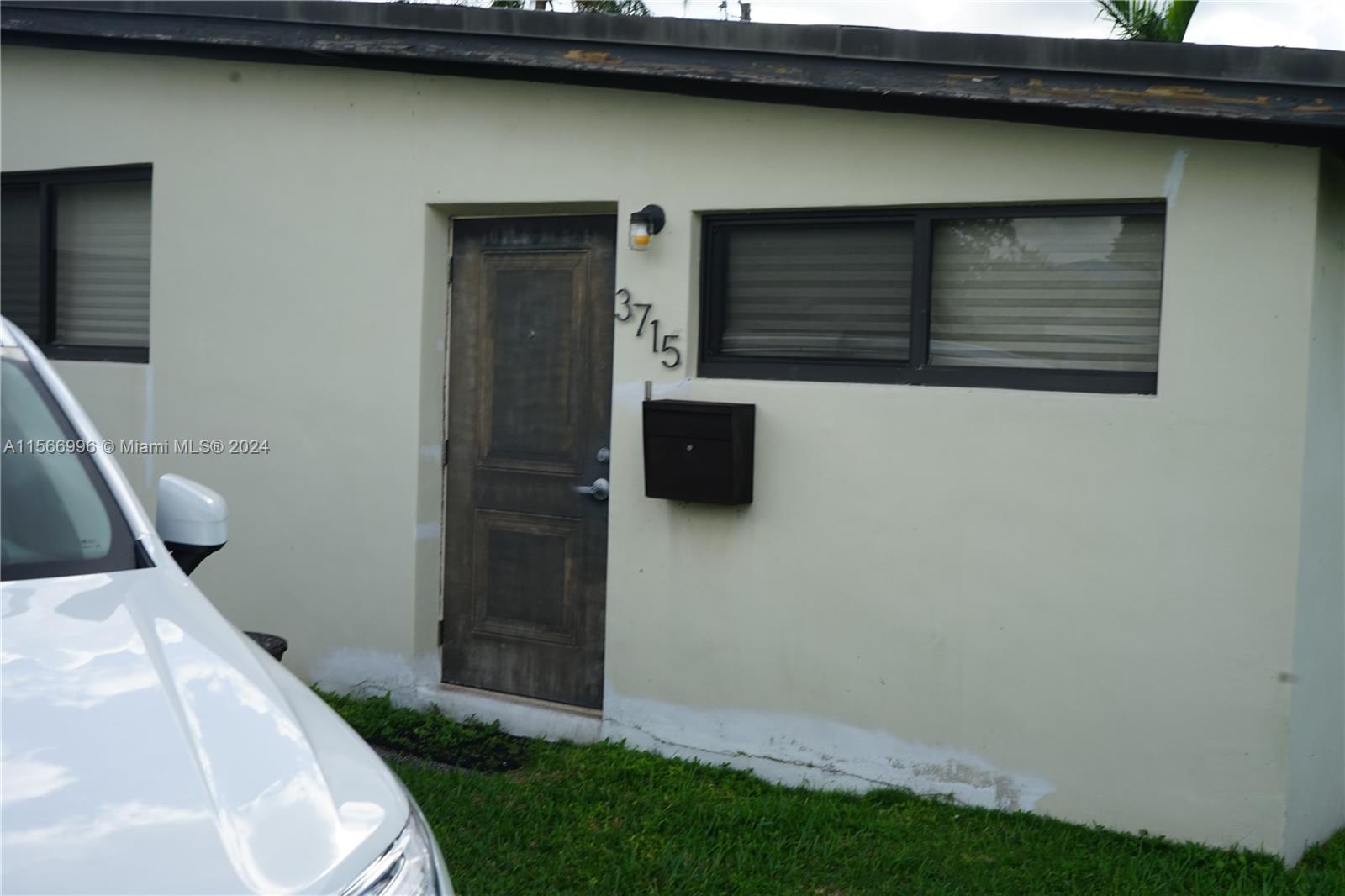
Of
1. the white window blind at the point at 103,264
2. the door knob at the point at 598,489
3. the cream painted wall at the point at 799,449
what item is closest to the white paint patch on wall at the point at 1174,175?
the cream painted wall at the point at 799,449

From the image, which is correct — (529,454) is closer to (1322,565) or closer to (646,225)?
(646,225)

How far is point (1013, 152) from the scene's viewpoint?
4.91 meters

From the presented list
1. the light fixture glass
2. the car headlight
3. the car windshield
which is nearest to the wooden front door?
the light fixture glass

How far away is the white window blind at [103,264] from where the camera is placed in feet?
23.6

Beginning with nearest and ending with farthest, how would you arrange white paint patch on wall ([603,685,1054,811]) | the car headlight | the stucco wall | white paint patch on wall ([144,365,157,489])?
the car headlight
the stucco wall
white paint patch on wall ([603,685,1054,811])
white paint patch on wall ([144,365,157,489])

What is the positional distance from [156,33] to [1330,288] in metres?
5.68

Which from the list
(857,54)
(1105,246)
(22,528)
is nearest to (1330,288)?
(1105,246)

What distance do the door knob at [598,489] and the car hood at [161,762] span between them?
3.22 meters

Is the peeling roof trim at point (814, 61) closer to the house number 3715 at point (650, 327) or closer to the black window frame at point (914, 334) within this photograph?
the black window frame at point (914, 334)

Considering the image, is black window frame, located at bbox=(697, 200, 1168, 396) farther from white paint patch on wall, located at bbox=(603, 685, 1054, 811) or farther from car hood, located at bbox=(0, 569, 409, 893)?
car hood, located at bbox=(0, 569, 409, 893)

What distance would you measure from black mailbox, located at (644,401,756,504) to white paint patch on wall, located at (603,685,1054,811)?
962 mm

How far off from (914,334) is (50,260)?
512cm

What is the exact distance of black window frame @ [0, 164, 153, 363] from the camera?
23.9 feet

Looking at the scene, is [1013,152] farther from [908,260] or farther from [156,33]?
[156,33]
